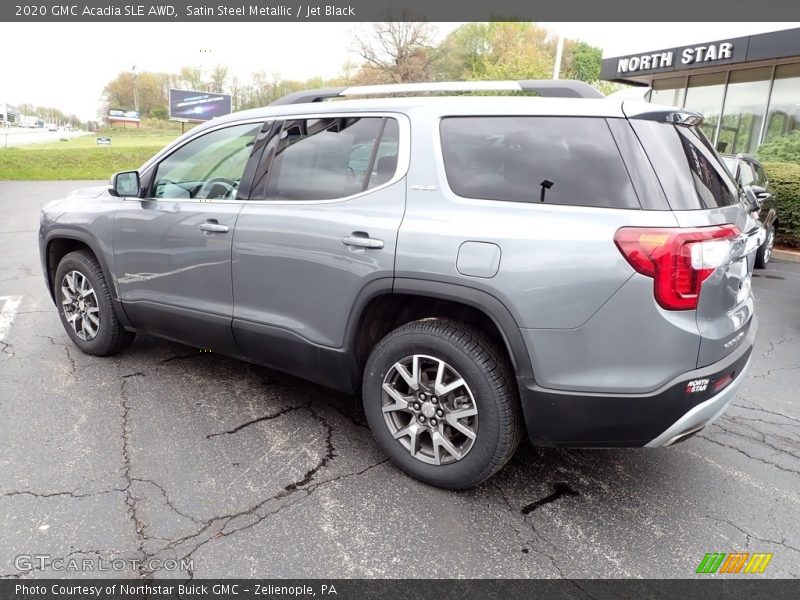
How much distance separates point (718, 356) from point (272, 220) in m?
2.27

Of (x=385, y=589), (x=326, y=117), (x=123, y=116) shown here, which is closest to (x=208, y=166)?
(x=326, y=117)

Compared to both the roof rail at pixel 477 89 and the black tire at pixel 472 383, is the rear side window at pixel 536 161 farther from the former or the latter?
the black tire at pixel 472 383

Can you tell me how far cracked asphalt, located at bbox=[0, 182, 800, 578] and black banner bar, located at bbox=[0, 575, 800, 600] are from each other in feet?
0.17

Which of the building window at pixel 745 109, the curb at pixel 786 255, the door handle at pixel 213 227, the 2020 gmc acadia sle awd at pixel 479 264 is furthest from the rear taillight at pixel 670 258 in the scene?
the building window at pixel 745 109

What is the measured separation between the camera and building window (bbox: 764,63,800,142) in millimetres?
15516

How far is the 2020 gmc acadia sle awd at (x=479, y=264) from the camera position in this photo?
239 centimetres

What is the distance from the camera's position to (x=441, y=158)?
2.85m

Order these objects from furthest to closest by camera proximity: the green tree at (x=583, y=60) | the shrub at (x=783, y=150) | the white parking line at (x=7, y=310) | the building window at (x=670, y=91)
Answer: the green tree at (x=583, y=60) → the building window at (x=670, y=91) → the shrub at (x=783, y=150) → the white parking line at (x=7, y=310)

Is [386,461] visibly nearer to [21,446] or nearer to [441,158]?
[441,158]

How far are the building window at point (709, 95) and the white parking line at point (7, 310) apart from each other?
58.4ft

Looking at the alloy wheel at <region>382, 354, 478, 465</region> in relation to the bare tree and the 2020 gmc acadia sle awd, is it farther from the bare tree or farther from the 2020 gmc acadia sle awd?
the bare tree

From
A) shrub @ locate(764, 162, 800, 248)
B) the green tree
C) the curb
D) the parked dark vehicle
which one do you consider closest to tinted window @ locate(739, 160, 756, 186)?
the parked dark vehicle

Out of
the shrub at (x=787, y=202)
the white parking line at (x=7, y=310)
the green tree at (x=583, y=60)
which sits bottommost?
the white parking line at (x=7, y=310)
